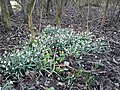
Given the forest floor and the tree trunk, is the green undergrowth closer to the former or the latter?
the forest floor

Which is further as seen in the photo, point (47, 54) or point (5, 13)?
point (5, 13)

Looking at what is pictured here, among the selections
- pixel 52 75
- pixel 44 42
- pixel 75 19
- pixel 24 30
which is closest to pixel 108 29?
pixel 75 19

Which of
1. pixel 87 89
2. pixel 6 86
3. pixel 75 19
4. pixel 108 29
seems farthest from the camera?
pixel 75 19

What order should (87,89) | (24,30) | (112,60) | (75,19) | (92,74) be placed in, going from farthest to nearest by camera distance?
(75,19) → (24,30) → (112,60) → (92,74) → (87,89)

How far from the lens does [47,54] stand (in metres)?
3.99

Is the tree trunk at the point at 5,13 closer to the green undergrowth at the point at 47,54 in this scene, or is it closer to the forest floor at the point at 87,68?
the forest floor at the point at 87,68

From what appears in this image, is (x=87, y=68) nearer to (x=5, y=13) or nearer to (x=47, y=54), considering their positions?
(x=47, y=54)

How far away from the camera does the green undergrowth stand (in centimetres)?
360

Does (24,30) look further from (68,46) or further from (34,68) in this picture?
(34,68)

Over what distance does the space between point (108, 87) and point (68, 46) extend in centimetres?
134

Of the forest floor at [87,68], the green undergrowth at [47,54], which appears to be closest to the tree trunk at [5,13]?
the forest floor at [87,68]

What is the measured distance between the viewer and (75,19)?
8.62 meters

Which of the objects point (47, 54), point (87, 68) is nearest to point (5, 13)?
point (47, 54)

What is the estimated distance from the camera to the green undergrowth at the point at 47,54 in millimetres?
3599
